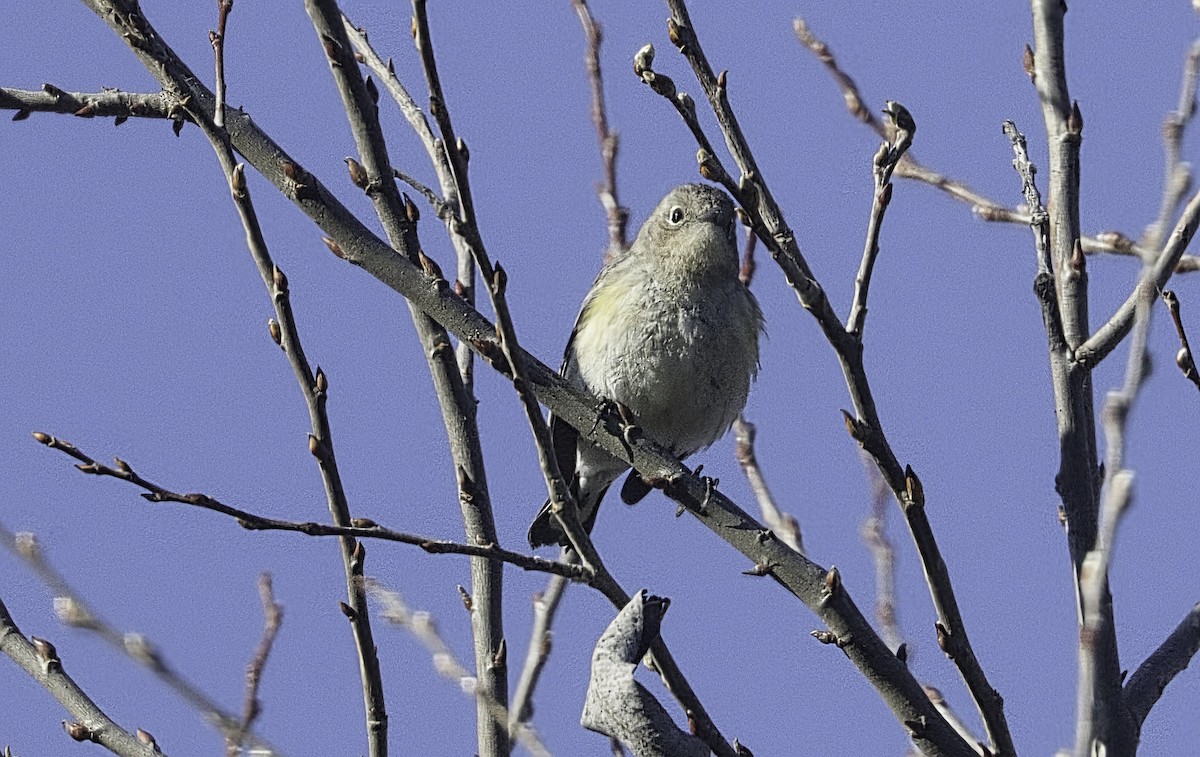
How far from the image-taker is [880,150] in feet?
12.2

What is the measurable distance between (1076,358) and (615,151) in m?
2.76

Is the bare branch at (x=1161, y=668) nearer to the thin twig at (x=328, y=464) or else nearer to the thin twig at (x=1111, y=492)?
the thin twig at (x=1111, y=492)

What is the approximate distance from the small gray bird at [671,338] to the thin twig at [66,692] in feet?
8.99

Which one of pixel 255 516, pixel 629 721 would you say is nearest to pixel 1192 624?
pixel 629 721

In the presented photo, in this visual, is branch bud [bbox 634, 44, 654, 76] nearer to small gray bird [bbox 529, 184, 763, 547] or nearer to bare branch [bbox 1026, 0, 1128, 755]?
bare branch [bbox 1026, 0, 1128, 755]

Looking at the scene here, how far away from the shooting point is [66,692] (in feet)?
12.8

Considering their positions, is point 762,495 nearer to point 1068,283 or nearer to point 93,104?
point 1068,283

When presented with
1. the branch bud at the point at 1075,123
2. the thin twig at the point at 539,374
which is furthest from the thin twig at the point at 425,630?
the branch bud at the point at 1075,123

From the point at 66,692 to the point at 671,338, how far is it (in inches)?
131

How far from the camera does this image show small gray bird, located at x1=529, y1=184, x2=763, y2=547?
6539 mm

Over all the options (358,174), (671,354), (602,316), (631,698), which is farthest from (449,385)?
(602,316)

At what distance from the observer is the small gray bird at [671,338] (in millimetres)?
6539

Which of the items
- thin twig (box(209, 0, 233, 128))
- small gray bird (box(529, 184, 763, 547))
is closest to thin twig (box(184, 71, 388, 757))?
thin twig (box(209, 0, 233, 128))

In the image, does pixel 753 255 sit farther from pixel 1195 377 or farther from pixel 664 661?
pixel 664 661
